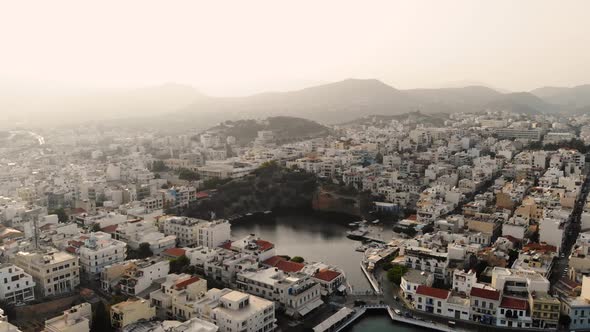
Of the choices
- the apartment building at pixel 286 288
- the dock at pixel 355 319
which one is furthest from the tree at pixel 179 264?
the dock at pixel 355 319

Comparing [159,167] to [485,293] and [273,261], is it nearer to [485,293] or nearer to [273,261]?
[273,261]

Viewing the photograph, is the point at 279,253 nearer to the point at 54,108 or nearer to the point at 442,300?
the point at 442,300

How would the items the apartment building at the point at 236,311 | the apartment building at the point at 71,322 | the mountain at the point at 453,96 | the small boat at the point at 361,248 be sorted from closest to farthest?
the apartment building at the point at 71,322, the apartment building at the point at 236,311, the small boat at the point at 361,248, the mountain at the point at 453,96

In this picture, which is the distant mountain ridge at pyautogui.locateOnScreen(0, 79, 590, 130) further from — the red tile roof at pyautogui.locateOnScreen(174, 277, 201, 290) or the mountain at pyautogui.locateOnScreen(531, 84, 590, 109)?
the red tile roof at pyautogui.locateOnScreen(174, 277, 201, 290)

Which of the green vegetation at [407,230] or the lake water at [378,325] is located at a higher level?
the green vegetation at [407,230]

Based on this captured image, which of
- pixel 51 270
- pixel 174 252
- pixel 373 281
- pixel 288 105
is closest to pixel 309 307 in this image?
pixel 373 281

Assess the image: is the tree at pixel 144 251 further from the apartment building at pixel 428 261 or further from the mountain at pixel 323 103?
the mountain at pixel 323 103

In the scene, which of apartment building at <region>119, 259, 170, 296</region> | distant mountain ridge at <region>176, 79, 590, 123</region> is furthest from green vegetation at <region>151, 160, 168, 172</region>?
distant mountain ridge at <region>176, 79, 590, 123</region>
